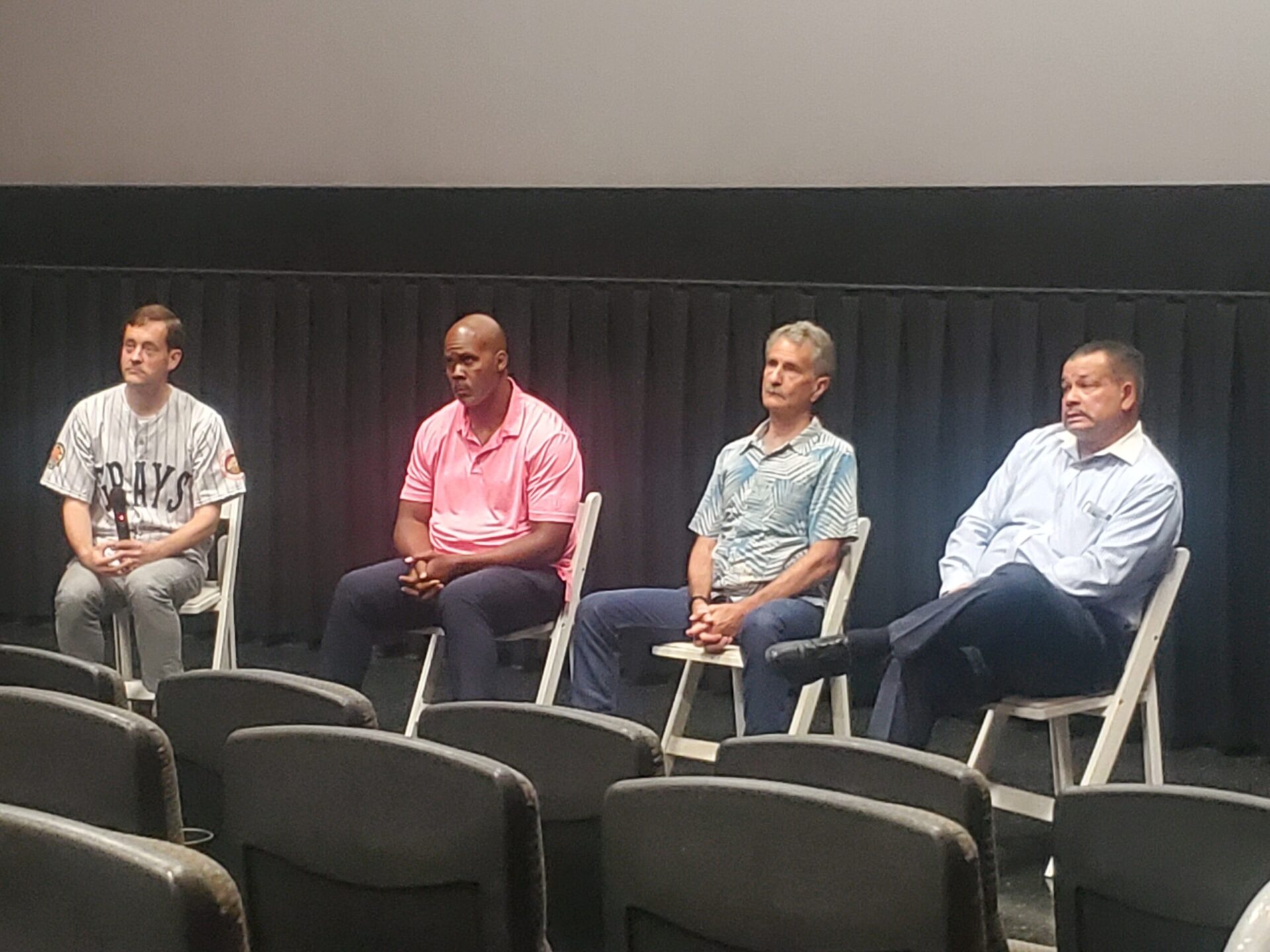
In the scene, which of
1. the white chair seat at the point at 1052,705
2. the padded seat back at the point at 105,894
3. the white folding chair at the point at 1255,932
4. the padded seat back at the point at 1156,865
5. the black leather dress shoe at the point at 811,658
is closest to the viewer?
the white folding chair at the point at 1255,932

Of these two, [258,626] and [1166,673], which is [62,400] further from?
[1166,673]

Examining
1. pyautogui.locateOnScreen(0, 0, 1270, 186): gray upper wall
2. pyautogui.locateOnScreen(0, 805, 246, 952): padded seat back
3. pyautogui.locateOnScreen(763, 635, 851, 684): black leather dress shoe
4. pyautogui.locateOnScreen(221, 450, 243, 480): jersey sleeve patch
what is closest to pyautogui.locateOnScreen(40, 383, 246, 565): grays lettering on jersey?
pyautogui.locateOnScreen(221, 450, 243, 480): jersey sleeve patch

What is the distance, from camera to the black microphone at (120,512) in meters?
4.88

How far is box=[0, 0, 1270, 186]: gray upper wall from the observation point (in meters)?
5.00

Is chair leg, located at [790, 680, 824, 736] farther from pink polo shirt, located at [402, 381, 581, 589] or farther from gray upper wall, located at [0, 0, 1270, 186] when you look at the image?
gray upper wall, located at [0, 0, 1270, 186]

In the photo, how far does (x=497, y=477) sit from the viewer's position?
4.79 metres

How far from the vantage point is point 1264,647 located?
499 centimetres

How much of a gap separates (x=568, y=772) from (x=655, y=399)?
11.3 ft

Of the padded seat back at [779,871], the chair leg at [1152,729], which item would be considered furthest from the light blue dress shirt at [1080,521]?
the padded seat back at [779,871]

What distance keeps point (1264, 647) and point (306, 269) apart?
11.6 feet

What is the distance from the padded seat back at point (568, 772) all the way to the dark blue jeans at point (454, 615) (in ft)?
6.03

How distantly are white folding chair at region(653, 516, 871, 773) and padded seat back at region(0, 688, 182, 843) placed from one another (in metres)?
2.13

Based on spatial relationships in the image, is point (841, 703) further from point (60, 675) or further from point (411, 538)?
point (60, 675)

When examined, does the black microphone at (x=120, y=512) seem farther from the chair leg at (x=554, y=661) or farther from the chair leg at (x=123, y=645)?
the chair leg at (x=554, y=661)
